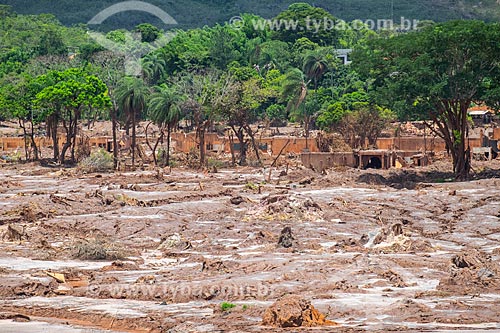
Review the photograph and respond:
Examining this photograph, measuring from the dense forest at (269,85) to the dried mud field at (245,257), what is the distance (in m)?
5.68

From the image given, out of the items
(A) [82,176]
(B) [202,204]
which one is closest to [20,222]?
(B) [202,204]

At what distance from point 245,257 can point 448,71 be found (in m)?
25.5

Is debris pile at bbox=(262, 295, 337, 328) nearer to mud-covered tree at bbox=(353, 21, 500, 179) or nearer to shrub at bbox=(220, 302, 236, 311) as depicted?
shrub at bbox=(220, 302, 236, 311)

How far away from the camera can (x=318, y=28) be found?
132750 millimetres

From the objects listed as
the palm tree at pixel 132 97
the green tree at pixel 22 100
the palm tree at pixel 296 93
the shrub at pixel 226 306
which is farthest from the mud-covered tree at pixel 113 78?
the shrub at pixel 226 306

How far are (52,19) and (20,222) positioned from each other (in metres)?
161

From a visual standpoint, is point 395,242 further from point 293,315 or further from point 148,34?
point 148,34

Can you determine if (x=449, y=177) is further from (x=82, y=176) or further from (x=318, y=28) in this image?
(x=318, y=28)

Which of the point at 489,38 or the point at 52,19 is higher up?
the point at 52,19

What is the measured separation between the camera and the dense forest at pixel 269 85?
156 ft

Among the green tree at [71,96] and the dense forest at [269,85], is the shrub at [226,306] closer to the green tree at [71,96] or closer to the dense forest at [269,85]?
the dense forest at [269,85]

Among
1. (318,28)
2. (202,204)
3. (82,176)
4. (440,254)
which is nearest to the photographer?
(440,254)

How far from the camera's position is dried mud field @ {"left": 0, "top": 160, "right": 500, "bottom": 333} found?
18078 millimetres

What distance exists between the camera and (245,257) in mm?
25156
